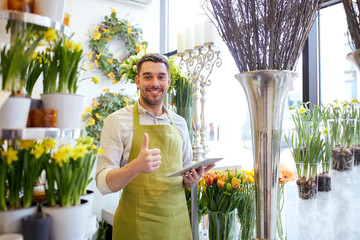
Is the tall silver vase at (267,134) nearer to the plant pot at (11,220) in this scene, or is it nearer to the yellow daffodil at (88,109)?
the plant pot at (11,220)

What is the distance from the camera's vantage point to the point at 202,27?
218 centimetres

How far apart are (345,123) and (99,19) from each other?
10.1ft

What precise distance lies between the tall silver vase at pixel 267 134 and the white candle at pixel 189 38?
1.33m

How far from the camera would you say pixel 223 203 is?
175 centimetres

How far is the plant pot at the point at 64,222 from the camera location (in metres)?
0.76

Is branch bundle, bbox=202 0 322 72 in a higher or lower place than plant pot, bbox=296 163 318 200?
higher

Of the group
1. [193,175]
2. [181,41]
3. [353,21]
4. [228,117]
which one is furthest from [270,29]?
[228,117]

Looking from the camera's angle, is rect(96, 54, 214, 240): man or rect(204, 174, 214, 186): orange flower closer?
rect(96, 54, 214, 240): man

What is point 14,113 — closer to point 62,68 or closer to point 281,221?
point 62,68

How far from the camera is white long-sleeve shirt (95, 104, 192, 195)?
166 centimetres

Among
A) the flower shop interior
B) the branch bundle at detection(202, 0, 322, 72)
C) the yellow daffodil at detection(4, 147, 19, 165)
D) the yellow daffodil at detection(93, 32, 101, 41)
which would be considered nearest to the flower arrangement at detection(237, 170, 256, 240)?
the flower shop interior

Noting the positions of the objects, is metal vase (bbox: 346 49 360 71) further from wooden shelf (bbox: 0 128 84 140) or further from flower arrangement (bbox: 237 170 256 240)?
flower arrangement (bbox: 237 170 256 240)

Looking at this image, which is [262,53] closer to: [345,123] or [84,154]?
[345,123]

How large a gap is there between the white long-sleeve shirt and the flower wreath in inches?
71.8
